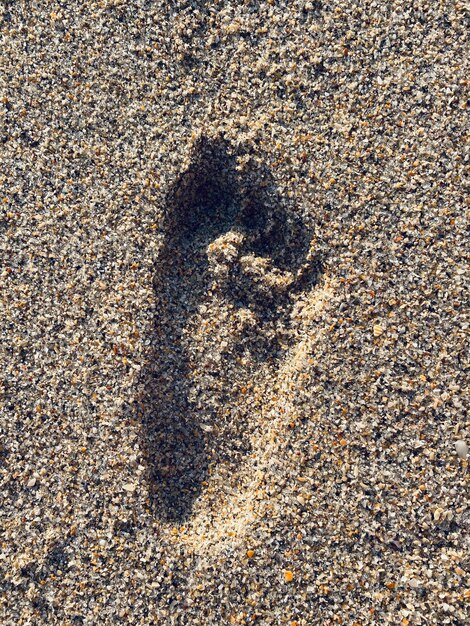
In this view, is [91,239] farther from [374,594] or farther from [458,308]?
[374,594]

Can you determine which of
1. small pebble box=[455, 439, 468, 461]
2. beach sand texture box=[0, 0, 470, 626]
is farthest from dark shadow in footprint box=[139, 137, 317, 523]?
small pebble box=[455, 439, 468, 461]

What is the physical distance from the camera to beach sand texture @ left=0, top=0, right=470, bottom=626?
1912 millimetres

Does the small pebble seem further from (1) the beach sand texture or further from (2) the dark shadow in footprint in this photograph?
(2) the dark shadow in footprint

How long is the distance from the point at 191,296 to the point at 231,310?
0.49 ft

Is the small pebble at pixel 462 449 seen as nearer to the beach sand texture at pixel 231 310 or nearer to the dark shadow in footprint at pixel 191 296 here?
the beach sand texture at pixel 231 310

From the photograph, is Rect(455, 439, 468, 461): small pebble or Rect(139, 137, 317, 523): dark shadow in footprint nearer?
Rect(455, 439, 468, 461): small pebble

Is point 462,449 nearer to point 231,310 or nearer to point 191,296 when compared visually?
point 231,310

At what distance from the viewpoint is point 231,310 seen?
6.85ft

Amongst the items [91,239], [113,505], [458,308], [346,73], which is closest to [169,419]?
[113,505]

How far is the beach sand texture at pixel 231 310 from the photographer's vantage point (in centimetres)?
191

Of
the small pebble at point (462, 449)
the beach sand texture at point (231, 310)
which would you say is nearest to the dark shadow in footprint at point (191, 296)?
the beach sand texture at point (231, 310)

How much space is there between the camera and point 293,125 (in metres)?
2.04

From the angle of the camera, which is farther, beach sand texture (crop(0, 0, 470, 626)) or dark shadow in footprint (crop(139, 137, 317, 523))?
dark shadow in footprint (crop(139, 137, 317, 523))

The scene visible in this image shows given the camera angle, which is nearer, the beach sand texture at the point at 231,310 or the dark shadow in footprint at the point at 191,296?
the beach sand texture at the point at 231,310
